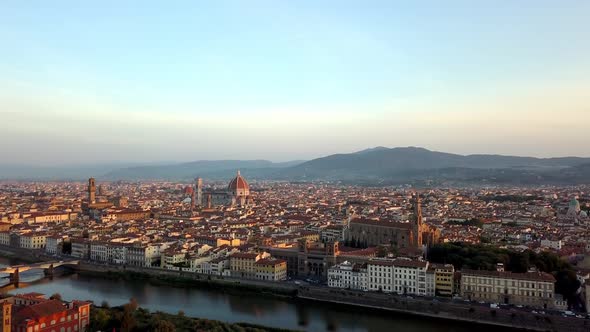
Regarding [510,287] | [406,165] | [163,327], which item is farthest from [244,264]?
[406,165]

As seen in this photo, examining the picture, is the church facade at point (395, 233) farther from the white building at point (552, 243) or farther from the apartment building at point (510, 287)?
the apartment building at point (510, 287)

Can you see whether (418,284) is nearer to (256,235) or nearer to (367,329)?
(367,329)

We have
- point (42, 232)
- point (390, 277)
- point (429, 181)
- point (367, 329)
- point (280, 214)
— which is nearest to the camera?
point (367, 329)

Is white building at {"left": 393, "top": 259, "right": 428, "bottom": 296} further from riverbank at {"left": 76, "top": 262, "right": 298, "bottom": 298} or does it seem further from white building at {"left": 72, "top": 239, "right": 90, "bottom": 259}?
white building at {"left": 72, "top": 239, "right": 90, "bottom": 259}

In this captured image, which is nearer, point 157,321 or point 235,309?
point 157,321

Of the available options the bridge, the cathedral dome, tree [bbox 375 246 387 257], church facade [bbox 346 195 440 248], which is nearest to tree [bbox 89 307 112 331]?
the bridge

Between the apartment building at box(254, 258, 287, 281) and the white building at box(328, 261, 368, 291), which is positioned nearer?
the white building at box(328, 261, 368, 291)

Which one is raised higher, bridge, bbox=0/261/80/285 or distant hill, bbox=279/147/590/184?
distant hill, bbox=279/147/590/184

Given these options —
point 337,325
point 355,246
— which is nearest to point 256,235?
point 355,246
